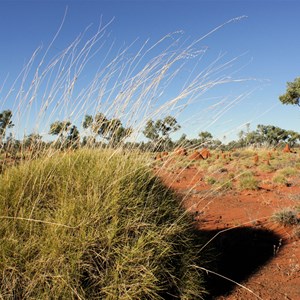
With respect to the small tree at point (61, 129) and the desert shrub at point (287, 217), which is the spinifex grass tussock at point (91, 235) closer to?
the small tree at point (61, 129)

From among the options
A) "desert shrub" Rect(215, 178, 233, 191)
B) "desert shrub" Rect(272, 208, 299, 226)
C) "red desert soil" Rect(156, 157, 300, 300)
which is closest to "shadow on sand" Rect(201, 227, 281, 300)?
"red desert soil" Rect(156, 157, 300, 300)

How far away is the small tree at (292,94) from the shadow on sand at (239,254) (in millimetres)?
24590

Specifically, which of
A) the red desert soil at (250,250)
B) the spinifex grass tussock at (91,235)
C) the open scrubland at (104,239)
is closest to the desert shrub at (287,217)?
the red desert soil at (250,250)

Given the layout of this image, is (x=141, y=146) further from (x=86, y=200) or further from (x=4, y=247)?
(x=4, y=247)

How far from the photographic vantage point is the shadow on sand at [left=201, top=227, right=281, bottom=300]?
12.0 ft

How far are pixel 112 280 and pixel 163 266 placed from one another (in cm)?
49

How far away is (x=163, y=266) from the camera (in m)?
3.02

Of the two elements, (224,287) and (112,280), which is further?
(224,287)

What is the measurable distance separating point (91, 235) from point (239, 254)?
254 cm

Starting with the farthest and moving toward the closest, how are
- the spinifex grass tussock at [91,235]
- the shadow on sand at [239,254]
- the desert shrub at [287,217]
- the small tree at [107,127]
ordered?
the desert shrub at [287,217]
the shadow on sand at [239,254]
the small tree at [107,127]
the spinifex grass tussock at [91,235]

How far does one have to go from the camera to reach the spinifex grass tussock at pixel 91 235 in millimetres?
2607

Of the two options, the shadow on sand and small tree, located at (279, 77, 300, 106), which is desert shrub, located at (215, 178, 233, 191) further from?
Result: small tree, located at (279, 77, 300, 106)

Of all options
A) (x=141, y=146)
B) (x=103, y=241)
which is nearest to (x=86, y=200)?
(x=103, y=241)

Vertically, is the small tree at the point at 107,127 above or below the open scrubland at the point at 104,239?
above
